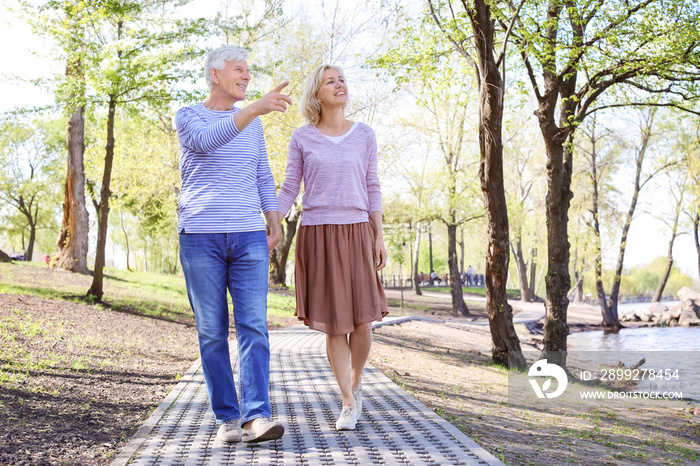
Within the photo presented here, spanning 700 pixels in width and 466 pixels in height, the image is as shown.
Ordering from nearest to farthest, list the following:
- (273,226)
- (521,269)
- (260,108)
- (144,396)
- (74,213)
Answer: (260,108) < (273,226) < (144,396) < (74,213) < (521,269)

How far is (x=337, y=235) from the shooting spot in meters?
4.07

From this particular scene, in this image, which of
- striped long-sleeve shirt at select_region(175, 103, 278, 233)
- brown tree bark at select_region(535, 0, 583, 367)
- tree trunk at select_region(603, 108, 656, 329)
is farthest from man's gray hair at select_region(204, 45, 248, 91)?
tree trunk at select_region(603, 108, 656, 329)

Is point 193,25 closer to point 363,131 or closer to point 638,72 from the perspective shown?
point 638,72

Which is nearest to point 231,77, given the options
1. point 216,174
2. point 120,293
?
point 216,174

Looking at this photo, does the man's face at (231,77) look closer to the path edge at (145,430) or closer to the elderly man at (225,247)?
the elderly man at (225,247)

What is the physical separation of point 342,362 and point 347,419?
0.36 meters

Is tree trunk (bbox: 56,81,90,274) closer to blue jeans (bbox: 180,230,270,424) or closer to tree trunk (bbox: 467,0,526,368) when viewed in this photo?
tree trunk (bbox: 467,0,526,368)

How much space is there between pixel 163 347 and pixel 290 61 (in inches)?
611

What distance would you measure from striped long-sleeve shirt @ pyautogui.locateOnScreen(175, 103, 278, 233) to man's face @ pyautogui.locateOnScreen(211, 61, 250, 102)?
13 centimetres

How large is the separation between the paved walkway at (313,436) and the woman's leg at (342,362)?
0.23 m

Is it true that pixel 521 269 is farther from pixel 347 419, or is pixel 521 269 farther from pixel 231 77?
pixel 231 77

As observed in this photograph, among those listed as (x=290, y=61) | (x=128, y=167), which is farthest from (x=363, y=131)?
(x=128, y=167)

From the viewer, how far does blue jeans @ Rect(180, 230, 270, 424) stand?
3.55 meters

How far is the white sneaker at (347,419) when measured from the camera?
3926 mm
